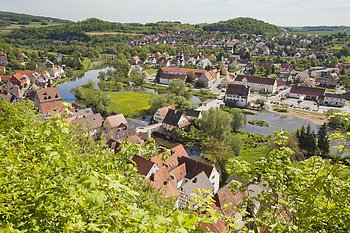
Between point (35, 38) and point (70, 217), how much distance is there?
167372mm

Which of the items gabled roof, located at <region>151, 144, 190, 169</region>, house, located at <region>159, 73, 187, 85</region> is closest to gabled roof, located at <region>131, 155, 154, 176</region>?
gabled roof, located at <region>151, 144, 190, 169</region>

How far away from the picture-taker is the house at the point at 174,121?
3906 centimetres

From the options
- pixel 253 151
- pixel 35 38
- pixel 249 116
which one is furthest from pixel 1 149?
pixel 35 38

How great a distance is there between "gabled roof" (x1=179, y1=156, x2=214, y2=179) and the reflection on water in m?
18.1

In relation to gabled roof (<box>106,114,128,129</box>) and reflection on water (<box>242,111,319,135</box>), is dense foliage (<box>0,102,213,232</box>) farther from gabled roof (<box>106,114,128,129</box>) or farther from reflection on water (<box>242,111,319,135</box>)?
reflection on water (<box>242,111,319,135</box>)

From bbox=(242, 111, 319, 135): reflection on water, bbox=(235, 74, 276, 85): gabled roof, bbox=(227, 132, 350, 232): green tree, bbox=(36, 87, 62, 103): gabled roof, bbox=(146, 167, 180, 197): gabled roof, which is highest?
bbox=(227, 132, 350, 232): green tree

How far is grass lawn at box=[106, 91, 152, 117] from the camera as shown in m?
49.4

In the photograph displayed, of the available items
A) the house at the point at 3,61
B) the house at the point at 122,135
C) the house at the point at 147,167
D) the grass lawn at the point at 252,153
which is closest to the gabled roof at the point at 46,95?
the house at the point at 122,135

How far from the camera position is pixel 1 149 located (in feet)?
19.3

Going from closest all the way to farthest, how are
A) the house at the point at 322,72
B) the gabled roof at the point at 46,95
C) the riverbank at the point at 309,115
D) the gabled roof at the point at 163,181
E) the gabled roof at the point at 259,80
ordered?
the gabled roof at the point at 163,181 → the gabled roof at the point at 46,95 → the riverbank at the point at 309,115 → the gabled roof at the point at 259,80 → the house at the point at 322,72

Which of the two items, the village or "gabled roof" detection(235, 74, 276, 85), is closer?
the village

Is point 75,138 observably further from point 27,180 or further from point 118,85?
point 118,85

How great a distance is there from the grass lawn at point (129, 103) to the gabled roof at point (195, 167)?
2334 cm

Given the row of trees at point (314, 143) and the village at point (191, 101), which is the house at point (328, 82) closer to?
the village at point (191, 101)
